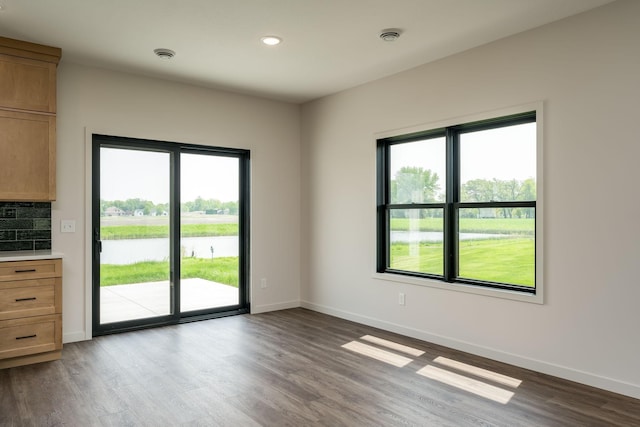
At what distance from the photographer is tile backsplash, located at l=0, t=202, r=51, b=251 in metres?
4.02

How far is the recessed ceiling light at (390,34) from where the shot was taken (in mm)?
3590

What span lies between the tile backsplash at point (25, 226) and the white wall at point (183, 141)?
0.09 m

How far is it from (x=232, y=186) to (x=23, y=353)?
2790 millimetres

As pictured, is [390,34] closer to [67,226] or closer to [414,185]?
[414,185]

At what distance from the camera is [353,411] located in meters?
2.79

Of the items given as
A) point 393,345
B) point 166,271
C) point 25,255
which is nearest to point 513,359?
point 393,345

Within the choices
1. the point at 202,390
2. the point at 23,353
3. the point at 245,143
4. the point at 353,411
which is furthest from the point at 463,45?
the point at 23,353

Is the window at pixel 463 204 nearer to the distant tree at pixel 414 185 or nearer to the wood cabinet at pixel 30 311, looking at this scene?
the distant tree at pixel 414 185

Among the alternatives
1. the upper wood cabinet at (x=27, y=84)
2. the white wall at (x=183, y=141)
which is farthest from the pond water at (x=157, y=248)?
the upper wood cabinet at (x=27, y=84)

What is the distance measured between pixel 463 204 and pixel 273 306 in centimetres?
282

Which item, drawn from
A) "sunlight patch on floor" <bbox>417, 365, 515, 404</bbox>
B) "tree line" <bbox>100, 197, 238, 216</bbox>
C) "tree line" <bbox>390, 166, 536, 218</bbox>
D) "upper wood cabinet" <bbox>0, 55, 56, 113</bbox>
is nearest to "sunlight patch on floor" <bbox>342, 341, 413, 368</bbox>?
"sunlight patch on floor" <bbox>417, 365, 515, 404</bbox>

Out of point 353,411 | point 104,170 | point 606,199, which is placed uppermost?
point 104,170

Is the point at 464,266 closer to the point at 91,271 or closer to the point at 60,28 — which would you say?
the point at 91,271

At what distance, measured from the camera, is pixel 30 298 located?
11.9 ft
